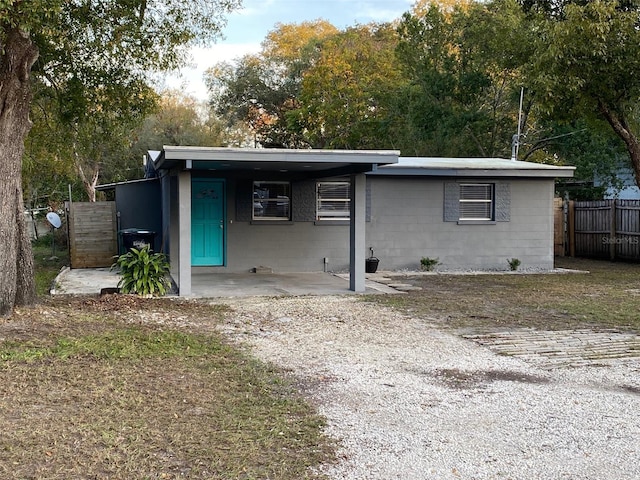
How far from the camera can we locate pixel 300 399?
5.26m

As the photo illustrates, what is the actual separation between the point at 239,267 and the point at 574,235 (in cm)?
1089

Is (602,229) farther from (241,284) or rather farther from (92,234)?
(92,234)

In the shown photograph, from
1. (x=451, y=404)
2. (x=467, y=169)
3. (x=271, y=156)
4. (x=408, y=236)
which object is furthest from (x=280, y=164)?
(x=451, y=404)

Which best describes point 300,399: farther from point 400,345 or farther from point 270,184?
point 270,184

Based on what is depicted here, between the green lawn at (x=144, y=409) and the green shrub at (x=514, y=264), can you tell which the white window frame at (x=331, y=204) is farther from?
the green lawn at (x=144, y=409)

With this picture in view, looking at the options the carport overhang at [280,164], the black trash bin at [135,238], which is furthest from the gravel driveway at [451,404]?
the black trash bin at [135,238]

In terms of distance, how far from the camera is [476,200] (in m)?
16.0

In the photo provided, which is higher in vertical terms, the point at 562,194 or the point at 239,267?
the point at 562,194

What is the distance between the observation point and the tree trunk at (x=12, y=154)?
8369mm

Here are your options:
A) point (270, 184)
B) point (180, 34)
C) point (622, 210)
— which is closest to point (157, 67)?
point (180, 34)

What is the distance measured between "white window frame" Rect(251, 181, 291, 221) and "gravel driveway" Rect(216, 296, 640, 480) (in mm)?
6612

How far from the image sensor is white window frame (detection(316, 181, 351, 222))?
15172 mm

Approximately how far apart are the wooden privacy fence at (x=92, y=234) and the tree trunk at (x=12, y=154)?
685cm

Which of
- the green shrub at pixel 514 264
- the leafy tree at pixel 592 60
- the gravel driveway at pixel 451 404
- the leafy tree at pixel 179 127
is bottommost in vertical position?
the gravel driveway at pixel 451 404
